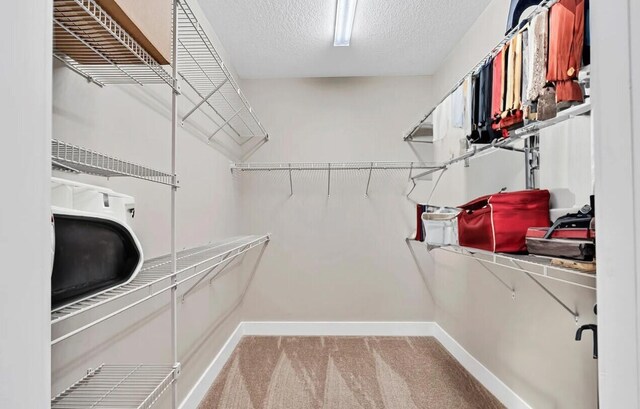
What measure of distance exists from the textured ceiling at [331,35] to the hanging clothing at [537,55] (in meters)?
1.08

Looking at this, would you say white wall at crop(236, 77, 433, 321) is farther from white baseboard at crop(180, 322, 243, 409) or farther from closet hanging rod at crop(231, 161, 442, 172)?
white baseboard at crop(180, 322, 243, 409)

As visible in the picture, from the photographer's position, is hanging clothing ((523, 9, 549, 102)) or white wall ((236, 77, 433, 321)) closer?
hanging clothing ((523, 9, 549, 102))

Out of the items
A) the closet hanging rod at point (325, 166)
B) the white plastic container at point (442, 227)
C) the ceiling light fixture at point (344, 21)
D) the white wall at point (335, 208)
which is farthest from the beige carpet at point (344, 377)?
the ceiling light fixture at point (344, 21)

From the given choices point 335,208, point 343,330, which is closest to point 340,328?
point 343,330

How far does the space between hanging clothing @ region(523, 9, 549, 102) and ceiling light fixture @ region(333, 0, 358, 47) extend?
105cm

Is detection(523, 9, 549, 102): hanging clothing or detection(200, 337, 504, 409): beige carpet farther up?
detection(523, 9, 549, 102): hanging clothing

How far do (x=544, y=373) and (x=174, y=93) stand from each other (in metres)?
2.02

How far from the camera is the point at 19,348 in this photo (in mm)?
395

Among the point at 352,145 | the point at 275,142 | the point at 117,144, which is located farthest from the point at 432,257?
the point at 117,144

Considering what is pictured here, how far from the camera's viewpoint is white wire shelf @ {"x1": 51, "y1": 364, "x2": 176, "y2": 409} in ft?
2.99

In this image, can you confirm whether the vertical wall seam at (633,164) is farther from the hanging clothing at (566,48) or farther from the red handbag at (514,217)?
the red handbag at (514,217)

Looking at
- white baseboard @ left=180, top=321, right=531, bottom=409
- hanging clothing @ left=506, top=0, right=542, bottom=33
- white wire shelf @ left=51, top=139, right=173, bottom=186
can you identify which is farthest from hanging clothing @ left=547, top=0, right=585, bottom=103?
white baseboard @ left=180, top=321, right=531, bottom=409

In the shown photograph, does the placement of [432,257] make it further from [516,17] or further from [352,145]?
[516,17]

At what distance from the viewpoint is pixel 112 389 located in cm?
101
